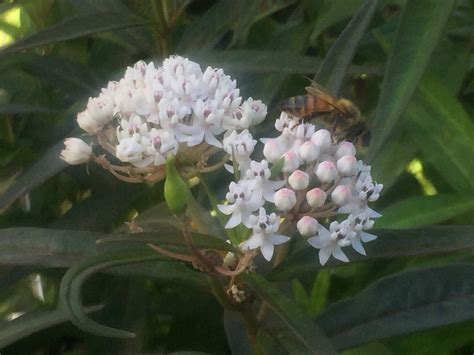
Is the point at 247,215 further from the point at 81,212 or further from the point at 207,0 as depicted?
the point at 207,0

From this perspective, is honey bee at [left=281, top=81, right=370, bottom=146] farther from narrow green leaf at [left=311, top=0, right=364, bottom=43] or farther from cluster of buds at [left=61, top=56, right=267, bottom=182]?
narrow green leaf at [left=311, top=0, right=364, bottom=43]

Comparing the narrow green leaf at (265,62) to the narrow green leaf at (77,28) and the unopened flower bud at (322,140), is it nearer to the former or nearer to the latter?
the narrow green leaf at (77,28)

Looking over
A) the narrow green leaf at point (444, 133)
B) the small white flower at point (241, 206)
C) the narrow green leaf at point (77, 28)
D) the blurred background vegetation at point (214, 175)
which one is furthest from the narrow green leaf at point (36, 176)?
the narrow green leaf at point (444, 133)

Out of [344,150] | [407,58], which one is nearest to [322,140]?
[344,150]

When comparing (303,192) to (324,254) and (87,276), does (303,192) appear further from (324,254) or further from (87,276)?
(87,276)

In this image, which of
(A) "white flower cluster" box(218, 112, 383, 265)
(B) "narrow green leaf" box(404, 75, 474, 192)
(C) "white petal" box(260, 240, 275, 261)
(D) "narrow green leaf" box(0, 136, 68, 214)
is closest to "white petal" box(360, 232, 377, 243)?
(A) "white flower cluster" box(218, 112, 383, 265)

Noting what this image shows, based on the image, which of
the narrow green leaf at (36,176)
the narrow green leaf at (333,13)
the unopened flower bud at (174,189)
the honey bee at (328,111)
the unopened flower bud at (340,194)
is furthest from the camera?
the narrow green leaf at (333,13)
